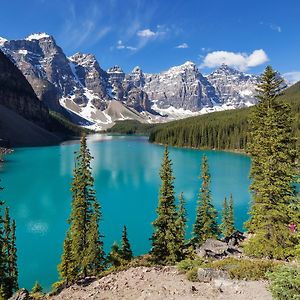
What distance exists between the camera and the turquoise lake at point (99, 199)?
3456 cm

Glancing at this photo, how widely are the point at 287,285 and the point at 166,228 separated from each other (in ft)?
61.4

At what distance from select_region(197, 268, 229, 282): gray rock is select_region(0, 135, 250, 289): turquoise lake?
→ 1524 centimetres

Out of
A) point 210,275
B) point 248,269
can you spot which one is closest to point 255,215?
point 248,269

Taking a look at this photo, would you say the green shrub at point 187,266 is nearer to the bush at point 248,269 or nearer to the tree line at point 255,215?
the bush at point 248,269

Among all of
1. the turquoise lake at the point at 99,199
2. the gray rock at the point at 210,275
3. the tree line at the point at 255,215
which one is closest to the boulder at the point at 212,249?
the tree line at the point at 255,215

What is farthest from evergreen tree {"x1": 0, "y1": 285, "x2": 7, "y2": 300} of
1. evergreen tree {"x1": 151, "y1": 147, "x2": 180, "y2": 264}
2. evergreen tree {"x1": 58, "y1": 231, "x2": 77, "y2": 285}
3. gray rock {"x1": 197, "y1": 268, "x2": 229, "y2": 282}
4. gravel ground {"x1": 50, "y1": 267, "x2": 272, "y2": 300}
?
gray rock {"x1": 197, "y1": 268, "x2": 229, "y2": 282}

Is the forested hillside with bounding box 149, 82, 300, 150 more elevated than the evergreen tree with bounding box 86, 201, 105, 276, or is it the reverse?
the forested hillside with bounding box 149, 82, 300, 150

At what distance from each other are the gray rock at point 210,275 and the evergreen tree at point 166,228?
9.15 meters

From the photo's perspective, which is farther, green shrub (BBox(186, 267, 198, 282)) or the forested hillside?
the forested hillside

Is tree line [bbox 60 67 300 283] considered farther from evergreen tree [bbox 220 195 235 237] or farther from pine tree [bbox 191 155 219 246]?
evergreen tree [bbox 220 195 235 237]

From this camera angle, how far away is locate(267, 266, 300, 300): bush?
388 inches

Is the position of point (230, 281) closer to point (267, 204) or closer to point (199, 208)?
point (267, 204)

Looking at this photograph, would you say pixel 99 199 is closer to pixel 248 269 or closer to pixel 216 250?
pixel 216 250

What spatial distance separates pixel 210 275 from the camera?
17.7 metres
